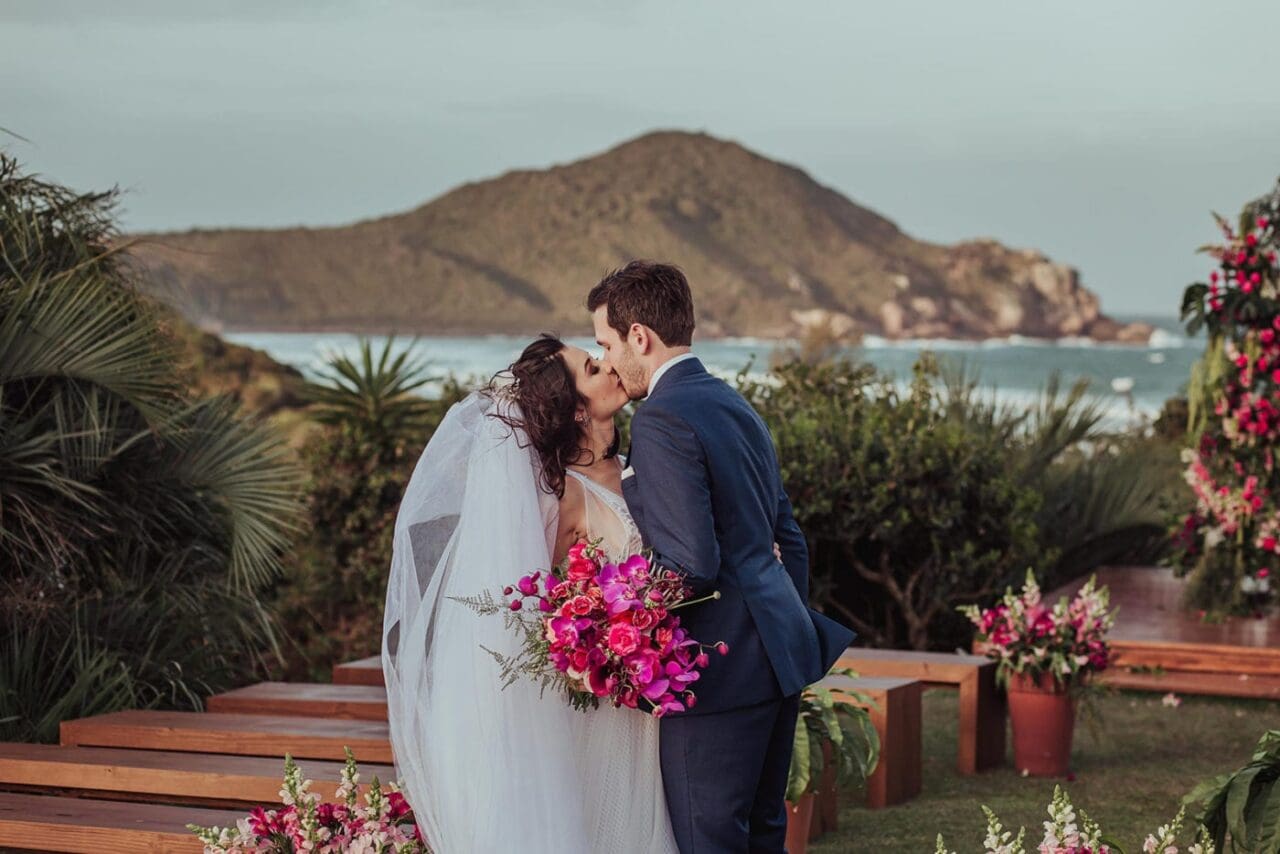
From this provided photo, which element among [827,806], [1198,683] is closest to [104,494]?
[827,806]

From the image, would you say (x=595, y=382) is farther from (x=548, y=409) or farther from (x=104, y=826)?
(x=104, y=826)

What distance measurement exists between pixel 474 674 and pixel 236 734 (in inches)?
79.6

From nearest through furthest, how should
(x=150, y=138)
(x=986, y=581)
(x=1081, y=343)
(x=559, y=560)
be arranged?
(x=559, y=560) → (x=986, y=581) → (x=150, y=138) → (x=1081, y=343)

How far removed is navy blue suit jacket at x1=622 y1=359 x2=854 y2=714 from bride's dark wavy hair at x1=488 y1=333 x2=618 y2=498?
29 cm

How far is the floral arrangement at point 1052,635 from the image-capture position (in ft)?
21.6

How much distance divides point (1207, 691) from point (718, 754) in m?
5.81

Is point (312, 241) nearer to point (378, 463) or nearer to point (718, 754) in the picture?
point (378, 463)

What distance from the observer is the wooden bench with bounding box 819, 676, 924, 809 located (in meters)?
6.19

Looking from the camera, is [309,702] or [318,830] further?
[309,702]

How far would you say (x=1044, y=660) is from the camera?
666 cm

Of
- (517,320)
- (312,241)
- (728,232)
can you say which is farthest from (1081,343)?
(312,241)

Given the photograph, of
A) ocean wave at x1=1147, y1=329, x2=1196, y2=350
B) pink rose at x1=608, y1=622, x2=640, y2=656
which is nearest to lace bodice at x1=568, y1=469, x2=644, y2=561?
pink rose at x1=608, y1=622, x2=640, y2=656

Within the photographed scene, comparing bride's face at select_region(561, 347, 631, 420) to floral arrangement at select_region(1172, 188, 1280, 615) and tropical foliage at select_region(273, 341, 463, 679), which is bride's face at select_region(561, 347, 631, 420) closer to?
floral arrangement at select_region(1172, 188, 1280, 615)

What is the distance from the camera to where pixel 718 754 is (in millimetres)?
3432
